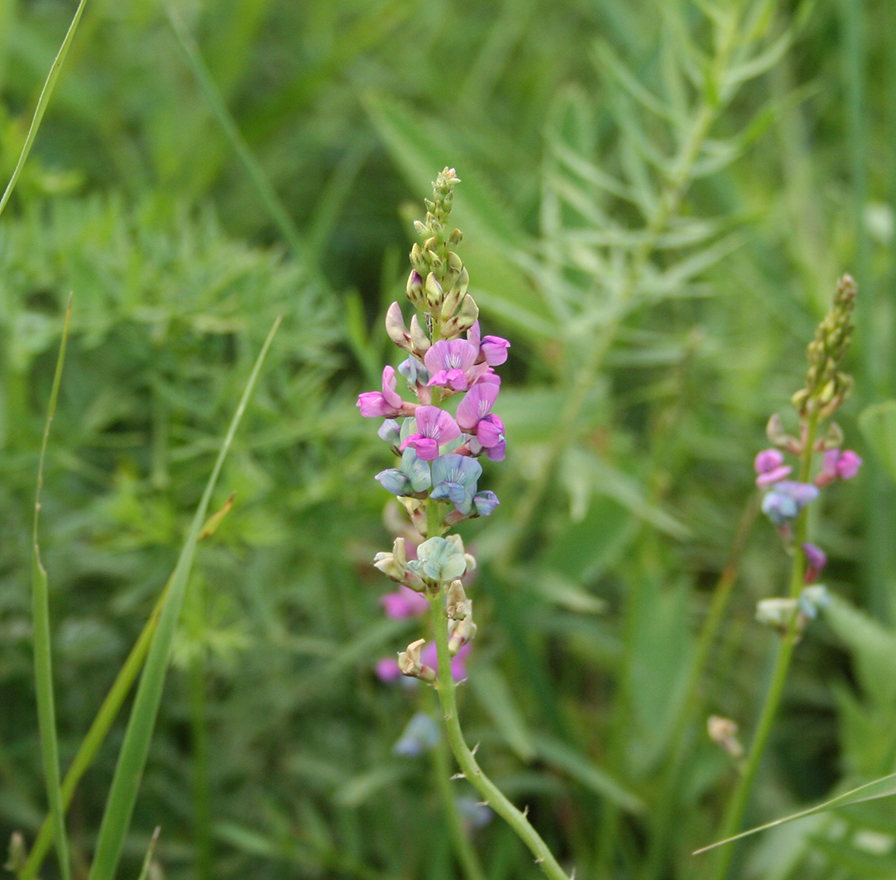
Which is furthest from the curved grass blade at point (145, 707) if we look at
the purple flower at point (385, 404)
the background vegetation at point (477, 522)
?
the background vegetation at point (477, 522)

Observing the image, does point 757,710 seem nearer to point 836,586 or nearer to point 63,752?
point 836,586

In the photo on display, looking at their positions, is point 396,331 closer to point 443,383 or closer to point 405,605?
point 443,383

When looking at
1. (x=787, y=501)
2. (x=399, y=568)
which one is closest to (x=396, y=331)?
A: (x=399, y=568)

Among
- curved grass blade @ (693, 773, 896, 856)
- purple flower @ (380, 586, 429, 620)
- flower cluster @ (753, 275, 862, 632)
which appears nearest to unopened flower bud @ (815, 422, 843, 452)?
flower cluster @ (753, 275, 862, 632)

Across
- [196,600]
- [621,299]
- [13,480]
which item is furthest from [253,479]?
[621,299]

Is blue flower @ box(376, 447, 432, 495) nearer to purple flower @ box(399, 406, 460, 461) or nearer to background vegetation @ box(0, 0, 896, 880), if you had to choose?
purple flower @ box(399, 406, 460, 461)
